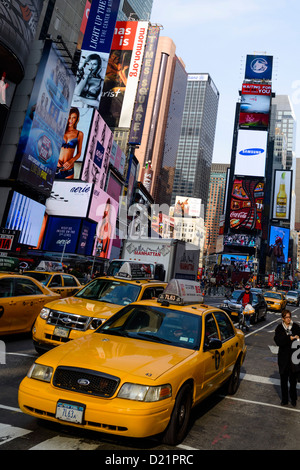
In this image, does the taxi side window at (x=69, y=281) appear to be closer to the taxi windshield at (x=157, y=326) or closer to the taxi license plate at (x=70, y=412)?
the taxi windshield at (x=157, y=326)

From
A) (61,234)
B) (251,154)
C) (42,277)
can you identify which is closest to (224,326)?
(42,277)

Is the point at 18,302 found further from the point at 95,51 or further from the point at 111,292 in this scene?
the point at 95,51

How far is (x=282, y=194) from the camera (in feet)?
409

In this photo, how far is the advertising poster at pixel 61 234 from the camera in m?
51.0

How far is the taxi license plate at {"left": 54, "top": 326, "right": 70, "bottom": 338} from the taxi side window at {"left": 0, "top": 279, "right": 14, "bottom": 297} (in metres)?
2.05

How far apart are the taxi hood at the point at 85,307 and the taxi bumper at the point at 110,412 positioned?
3424mm

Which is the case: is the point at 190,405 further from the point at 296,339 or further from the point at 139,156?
the point at 139,156

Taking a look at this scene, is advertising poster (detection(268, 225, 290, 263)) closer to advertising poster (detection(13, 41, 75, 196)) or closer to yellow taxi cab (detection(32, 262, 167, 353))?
advertising poster (detection(13, 41, 75, 196))

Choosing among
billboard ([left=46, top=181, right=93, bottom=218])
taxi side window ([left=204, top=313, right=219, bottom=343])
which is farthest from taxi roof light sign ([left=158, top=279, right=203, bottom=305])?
billboard ([left=46, top=181, right=93, bottom=218])

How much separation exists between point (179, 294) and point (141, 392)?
2499 millimetres

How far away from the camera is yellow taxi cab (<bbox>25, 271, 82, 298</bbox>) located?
12.4m

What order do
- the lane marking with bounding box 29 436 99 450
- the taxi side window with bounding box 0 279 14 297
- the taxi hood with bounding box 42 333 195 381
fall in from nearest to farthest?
the lane marking with bounding box 29 436 99 450
the taxi hood with bounding box 42 333 195 381
the taxi side window with bounding box 0 279 14 297

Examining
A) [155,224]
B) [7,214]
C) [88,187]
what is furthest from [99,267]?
[155,224]

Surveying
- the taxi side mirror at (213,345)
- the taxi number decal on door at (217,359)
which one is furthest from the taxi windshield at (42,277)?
the taxi side mirror at (213,345)
